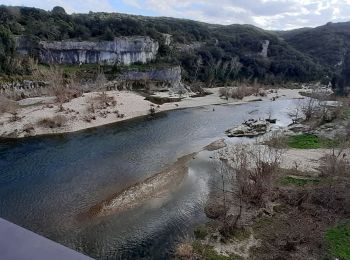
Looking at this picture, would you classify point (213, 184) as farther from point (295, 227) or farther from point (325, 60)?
point (325, 60)

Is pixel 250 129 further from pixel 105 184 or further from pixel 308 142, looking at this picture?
pixel 105 184

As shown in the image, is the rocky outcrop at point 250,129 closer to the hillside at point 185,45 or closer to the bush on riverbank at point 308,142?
the bush on riverbank at point 308,142

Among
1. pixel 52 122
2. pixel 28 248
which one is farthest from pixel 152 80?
pixel 28 248

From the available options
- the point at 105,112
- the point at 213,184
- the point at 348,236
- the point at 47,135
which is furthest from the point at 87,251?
the point at 105,112

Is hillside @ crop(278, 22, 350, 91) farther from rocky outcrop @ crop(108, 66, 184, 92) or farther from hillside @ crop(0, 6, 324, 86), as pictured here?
rocky outcrop @ crop(108, 66, 184, 92)

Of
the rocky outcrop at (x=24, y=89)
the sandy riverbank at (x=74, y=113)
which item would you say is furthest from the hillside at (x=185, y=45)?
the sandy riverbank at (x=74, y=113)
